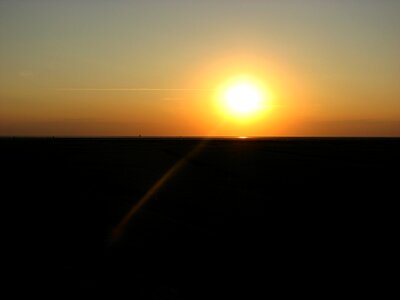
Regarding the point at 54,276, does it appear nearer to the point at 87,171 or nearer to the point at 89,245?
the point at 89,245

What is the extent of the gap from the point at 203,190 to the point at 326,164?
42.9ft

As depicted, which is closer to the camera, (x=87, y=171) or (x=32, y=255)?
(x=32, y=255)

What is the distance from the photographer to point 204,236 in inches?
513

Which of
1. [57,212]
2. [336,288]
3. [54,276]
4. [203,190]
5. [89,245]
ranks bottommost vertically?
[336,288]

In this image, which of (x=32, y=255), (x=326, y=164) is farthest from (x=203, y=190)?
(x=326, y=164)

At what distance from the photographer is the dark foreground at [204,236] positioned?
964 centimetres

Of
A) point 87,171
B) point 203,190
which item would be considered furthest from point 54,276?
point 87,171

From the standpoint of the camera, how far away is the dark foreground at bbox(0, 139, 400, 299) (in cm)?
964

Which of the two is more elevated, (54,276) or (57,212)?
(57,212)

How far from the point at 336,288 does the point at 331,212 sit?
22.3 ft

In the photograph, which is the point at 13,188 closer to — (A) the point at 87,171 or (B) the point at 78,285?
(A) the point at 87,171

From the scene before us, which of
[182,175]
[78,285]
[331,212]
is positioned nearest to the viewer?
[78,285]

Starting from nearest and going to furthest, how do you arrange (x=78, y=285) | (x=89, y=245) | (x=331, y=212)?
(x=78, y=285), (x=89, y=245), (x=331, y=212)

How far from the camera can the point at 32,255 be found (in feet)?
36.9
